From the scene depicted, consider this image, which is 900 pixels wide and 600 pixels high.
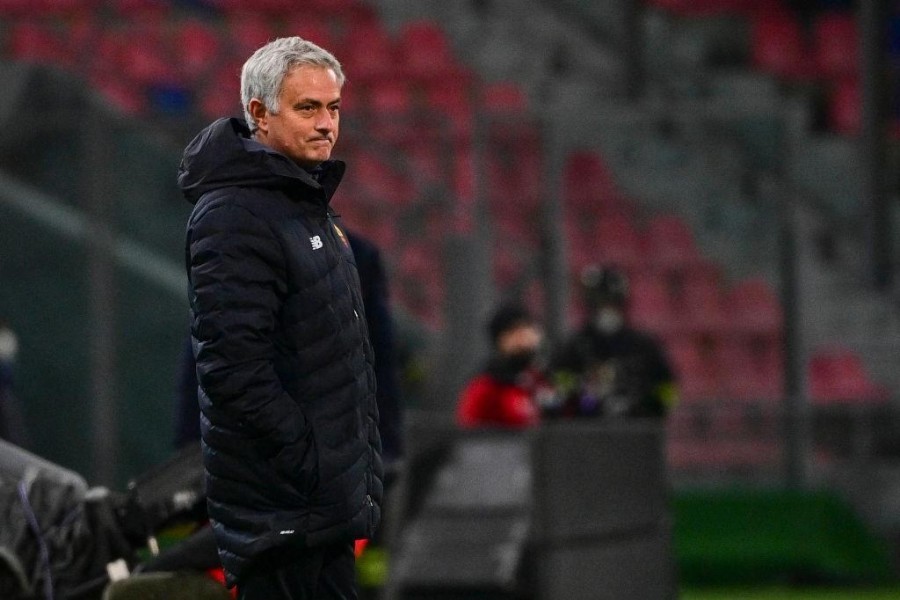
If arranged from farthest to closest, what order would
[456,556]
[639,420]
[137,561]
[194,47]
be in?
1. [194,47]
2. [639,420]
3. [456,556]
4. [137,561]

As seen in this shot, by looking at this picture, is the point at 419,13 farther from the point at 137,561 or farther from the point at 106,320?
the point at 137,561

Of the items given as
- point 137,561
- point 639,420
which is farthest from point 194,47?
point 137,561

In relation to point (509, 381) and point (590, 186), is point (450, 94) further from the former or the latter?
point (509, 381)

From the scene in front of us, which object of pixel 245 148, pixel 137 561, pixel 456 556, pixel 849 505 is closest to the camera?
pixel 245 148

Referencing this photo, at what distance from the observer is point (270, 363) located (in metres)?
4.18

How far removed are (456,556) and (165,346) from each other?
132 inches

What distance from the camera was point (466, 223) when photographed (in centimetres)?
1138

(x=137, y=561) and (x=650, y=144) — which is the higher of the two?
(x=650, y=144)

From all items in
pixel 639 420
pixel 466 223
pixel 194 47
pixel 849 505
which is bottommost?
pixel 849 505

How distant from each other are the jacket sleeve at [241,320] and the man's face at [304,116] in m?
0.20

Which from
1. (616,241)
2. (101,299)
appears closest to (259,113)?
(101,299)

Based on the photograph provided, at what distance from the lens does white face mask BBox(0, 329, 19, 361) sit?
1097 cm

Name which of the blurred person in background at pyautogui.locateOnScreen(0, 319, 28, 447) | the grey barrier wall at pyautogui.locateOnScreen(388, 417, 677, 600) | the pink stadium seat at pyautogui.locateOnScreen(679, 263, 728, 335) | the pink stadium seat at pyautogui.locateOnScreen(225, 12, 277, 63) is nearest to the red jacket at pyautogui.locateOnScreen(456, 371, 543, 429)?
the grey barrier wall at pyautogui.locateOnScreen(388, 417, 677, 600)

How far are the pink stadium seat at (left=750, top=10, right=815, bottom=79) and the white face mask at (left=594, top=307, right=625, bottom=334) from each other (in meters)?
5.12
